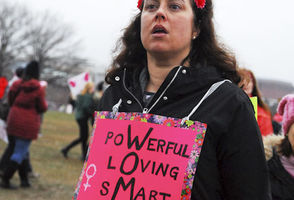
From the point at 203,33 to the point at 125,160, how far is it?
2.19 ft

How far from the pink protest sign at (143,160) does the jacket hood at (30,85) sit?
414 cm

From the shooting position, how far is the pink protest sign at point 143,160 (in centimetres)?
147

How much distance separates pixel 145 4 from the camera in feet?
5.74

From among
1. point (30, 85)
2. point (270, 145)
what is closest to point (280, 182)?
point (270, 145)

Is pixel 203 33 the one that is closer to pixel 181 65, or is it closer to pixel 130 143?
pixel 181 65

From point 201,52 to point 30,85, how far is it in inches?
164

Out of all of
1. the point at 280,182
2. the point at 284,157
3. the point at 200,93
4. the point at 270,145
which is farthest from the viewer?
the point at 270,145

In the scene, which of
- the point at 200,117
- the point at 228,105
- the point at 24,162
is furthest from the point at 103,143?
the point at 24,162

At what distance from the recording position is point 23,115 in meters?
5.66

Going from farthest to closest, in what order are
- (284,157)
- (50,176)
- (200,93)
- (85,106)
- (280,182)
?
(85,106)
(50,176)
(284,157)
(280,182)
(200,93)

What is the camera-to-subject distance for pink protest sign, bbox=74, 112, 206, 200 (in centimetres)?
147

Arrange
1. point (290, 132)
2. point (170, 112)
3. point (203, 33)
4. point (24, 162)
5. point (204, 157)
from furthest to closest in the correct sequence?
point (24, 162), point (290, 132), point (203, 33), point (170, 112), point (204, 157)

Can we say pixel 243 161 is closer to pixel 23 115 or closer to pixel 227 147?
pixel 227 147

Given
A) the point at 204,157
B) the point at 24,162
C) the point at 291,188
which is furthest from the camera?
the point at 24,162
